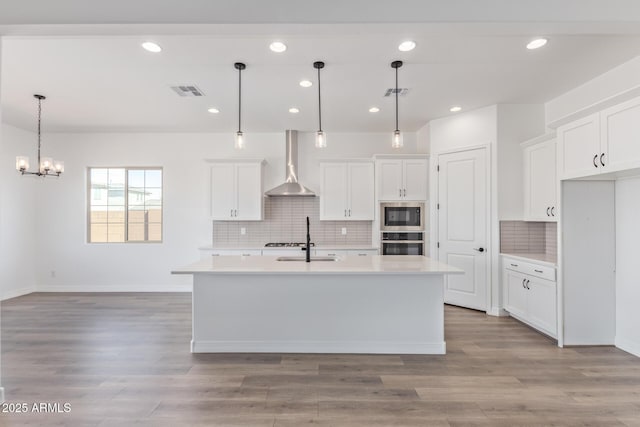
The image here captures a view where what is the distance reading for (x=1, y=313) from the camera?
443 cm

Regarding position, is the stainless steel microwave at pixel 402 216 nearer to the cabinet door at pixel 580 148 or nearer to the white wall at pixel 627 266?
the cabinet door at pixel 580 148

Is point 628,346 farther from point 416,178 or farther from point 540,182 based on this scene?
point 416,178

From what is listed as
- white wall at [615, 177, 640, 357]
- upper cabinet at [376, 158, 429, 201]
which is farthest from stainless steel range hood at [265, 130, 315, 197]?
white wall at [615, 177, 640, 357]

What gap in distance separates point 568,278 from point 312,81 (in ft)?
10.9

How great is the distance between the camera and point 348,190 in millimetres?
5355

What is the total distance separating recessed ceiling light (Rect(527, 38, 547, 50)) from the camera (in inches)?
108

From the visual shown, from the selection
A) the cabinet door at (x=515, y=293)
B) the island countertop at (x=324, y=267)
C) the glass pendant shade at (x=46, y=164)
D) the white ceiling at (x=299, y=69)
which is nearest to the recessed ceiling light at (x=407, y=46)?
the white ceiling at (x=299, y=69)

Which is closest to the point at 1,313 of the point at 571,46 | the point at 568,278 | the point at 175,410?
the point at 175,410

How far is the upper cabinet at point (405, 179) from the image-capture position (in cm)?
513

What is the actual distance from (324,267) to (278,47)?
2.00m

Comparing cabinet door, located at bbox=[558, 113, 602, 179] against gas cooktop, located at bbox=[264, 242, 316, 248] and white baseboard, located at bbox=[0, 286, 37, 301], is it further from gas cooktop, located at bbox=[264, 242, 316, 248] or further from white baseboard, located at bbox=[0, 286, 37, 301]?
white baseboard, located at bbox=[0, 286, 37, 301]

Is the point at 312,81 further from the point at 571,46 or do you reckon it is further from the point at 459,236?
the point at 459,236

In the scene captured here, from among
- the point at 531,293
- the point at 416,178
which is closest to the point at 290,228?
the point at 416,178

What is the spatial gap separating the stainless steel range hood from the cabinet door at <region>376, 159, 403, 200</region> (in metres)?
1.10
